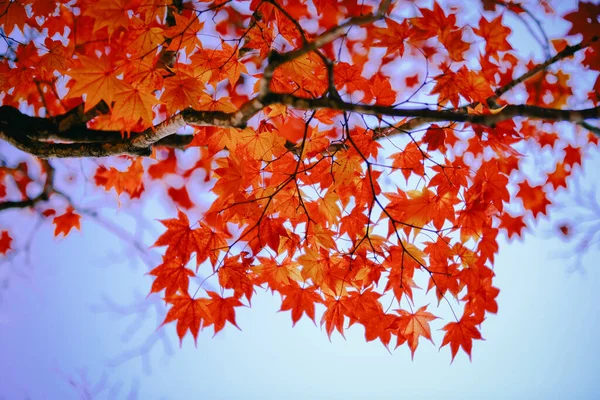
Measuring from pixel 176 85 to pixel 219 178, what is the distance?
2.02 ft

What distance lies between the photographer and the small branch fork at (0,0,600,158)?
141cm

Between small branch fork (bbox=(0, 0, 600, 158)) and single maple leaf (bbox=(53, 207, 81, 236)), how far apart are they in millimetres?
1397

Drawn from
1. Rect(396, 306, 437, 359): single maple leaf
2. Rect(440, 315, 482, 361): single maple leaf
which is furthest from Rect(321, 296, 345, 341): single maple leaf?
Rect(440, 315, 482, 361): single maple leaf

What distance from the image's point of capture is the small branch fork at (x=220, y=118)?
1410 millimetres

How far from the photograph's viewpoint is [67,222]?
159 inches

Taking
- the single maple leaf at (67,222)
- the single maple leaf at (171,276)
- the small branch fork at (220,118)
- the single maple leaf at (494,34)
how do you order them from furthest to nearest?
the single maple leaf at (67,222) → the single maple leaf at (494,34) → the single maple leaf at (171,276) → the small branch fork at (220,118)

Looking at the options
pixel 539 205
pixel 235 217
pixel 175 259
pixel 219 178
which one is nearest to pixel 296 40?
pixel 219 178

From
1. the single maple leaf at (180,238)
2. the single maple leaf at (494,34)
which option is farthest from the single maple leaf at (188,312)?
the single maple leaf at (494,34)

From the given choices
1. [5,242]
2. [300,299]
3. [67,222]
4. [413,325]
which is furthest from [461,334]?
[5,242]

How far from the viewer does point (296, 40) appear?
278cm

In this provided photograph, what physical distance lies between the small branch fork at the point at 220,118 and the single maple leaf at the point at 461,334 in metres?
1.42

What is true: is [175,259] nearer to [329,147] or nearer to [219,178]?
[219,178]

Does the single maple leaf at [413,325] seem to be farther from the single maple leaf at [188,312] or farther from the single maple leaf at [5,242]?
the single maple leaf at [5,242]

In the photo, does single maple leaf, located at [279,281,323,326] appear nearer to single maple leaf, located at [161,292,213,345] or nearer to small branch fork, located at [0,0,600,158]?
single maple leaf, located at [161,292,213,345]
